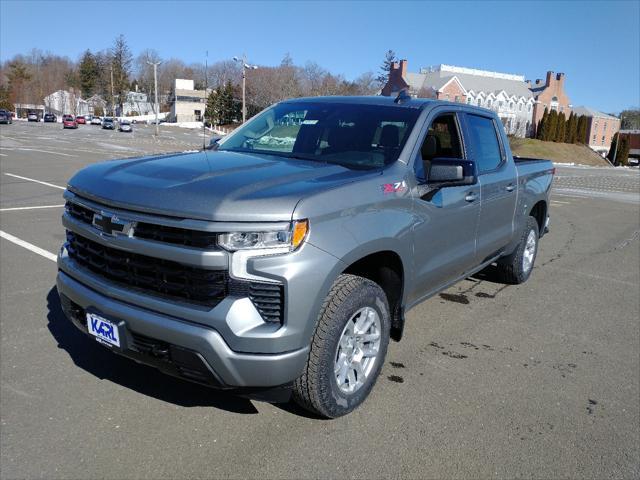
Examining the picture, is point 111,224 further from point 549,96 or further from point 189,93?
point 189,93

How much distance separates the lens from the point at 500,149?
527 cm

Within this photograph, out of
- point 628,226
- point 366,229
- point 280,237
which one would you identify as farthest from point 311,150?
point 628,226

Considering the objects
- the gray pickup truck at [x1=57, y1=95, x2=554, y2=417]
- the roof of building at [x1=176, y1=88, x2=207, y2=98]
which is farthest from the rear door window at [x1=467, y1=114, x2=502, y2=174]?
the roof of building at [x1=176, y1=88, x2=207, y2=98]

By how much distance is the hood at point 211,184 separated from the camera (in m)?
2.57

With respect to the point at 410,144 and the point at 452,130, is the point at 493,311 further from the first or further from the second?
the point at 410,144

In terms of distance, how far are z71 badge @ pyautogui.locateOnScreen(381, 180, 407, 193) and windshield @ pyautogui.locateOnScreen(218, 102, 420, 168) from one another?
218 mm

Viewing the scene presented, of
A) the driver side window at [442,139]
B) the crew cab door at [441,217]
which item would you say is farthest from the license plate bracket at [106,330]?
the driver side window at [442,139]

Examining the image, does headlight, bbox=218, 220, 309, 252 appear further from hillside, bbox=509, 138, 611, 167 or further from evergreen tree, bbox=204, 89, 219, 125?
evergreen tree, bbox=204, 89, 219, 125

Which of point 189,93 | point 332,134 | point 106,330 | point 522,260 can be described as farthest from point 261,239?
point 189,93

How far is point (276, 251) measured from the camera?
2.59m

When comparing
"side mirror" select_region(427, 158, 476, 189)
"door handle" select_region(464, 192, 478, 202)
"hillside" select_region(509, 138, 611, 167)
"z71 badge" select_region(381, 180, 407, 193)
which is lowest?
A: "hillside" select_region(509, 138, 611, 167)

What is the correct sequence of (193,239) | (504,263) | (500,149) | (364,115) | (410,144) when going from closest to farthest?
(193,239), (410,144), (364,115), (500,149), (504,263)

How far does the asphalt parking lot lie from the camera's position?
2.81 metres

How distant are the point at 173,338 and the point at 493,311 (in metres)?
3.68
